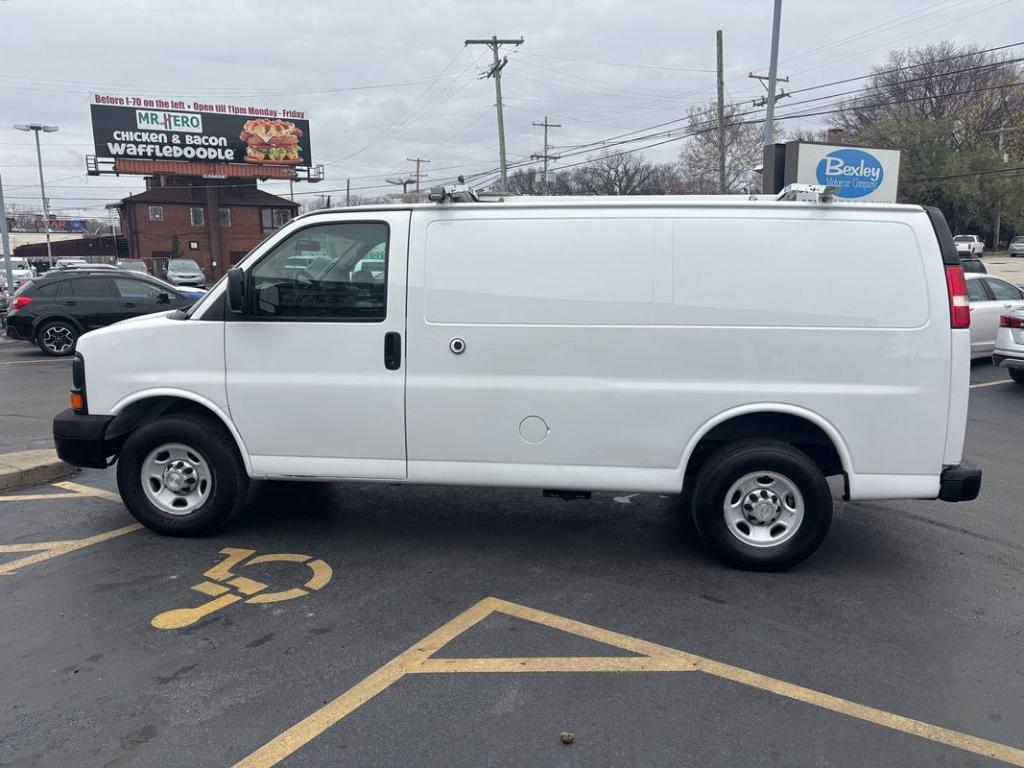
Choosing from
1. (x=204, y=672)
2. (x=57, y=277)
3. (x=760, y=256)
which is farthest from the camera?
(x=57, y=277)

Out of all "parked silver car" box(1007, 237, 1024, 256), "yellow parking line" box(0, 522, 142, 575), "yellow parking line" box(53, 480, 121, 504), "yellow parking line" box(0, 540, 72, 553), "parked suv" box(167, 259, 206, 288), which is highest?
"parked silver car" box(1007, 237, 1024, 256)

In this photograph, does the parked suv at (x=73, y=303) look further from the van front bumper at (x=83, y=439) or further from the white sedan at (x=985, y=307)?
the white sedan at (x=985, y=307)

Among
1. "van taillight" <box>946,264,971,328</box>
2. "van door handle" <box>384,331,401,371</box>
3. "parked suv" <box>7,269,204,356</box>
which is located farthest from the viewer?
"parked suv" <box>7,269,204,356</box>

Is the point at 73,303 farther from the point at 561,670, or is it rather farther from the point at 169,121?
the point at 169,121

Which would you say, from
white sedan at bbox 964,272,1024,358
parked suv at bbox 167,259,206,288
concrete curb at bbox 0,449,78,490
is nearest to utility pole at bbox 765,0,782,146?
white sedan at bbox 964,272,1024,358

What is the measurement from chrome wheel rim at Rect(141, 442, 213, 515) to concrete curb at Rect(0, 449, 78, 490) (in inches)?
78.2

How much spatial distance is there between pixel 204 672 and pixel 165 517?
1892mm

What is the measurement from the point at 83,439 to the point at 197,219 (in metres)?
53.3

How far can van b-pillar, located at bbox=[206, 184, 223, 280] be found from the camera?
52.2m

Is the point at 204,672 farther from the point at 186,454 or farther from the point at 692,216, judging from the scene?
the point at 692,216

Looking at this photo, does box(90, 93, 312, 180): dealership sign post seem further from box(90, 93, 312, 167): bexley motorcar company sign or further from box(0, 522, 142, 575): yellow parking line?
box(0, 522, 142, 575): yellow parking line

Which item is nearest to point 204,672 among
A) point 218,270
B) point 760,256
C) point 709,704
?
point 709,704

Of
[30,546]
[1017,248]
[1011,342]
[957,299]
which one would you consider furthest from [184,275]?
[1017,248]

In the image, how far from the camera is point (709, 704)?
3293mm
